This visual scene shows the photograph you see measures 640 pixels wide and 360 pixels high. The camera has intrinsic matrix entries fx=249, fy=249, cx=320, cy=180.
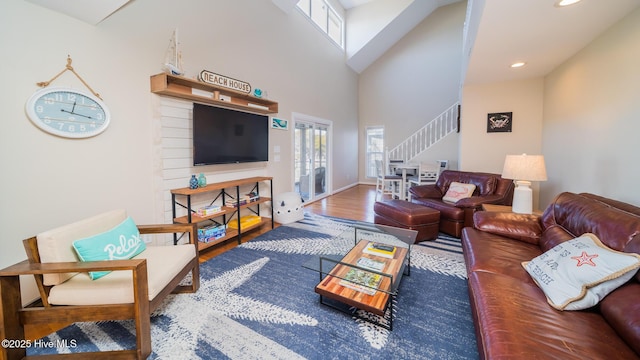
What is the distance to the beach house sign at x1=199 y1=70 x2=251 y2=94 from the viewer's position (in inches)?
119

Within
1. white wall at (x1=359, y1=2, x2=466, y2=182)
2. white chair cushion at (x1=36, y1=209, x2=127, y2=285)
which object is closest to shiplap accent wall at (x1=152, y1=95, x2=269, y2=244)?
white chair cushion at (x1=36, y1=209, x2=127, y2=285)

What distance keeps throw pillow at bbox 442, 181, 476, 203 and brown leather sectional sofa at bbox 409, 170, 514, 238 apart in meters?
0.10

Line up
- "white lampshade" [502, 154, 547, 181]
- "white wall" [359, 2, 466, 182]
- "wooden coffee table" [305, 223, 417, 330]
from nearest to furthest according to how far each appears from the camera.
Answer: "wooden coffee table" [305, 223, 417, 330], "white lampshade" [502, 154, 547, 181], "white wall" [359, 2, 466, 182]

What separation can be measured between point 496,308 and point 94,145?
327cm

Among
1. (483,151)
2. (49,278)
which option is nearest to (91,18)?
(49,278)

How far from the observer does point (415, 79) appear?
757 cm

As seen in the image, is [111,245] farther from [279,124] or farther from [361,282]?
[279,124]

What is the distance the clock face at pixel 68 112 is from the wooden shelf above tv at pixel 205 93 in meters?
0.57

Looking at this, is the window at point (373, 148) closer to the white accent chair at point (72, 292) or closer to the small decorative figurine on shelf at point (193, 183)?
the small decorative figurine on shelf at point (193, 183)

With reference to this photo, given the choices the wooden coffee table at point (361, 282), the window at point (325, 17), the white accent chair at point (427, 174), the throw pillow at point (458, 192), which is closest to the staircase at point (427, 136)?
the white accent chair at point (427, 174)

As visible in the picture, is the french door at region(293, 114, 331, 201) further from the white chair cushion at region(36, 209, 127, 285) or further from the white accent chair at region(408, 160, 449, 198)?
the white chair cushion at region(36, 209, 127, 285)

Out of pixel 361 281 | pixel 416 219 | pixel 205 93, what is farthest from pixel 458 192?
pixel 205 93

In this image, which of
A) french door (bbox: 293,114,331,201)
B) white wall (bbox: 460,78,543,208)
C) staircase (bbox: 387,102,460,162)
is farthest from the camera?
staircase (bbox: 387,102,460,162)

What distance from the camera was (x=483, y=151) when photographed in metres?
4.47
